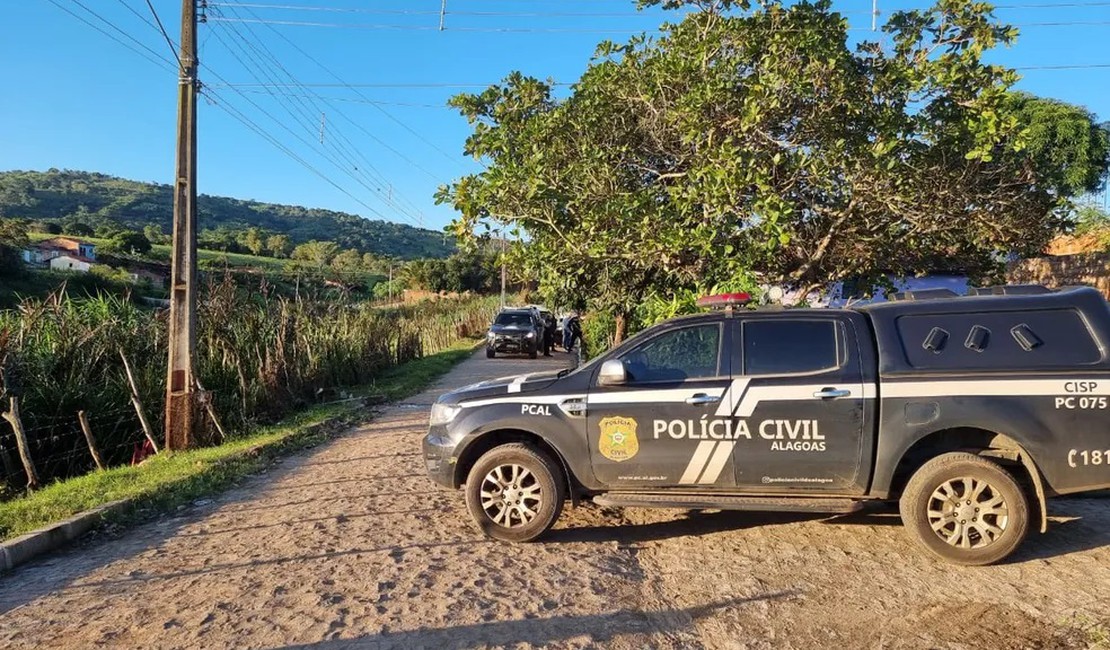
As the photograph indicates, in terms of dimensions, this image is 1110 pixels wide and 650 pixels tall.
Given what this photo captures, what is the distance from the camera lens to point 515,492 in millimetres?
5527

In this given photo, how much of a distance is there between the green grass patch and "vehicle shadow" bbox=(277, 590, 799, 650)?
3792mm

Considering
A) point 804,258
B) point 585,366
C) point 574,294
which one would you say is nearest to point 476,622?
point 585,366

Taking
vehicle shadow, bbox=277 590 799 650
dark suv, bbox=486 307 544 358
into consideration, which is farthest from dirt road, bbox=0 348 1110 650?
Answer: dark suv, bbox=486 307 544 358

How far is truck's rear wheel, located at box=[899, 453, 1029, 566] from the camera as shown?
483cm

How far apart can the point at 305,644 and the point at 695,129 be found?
6.63 m

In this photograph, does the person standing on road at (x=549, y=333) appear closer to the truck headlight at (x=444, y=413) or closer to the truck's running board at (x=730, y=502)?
the truck headlight at (x=444, y=413)

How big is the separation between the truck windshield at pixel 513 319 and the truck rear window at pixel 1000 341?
21.7 metres

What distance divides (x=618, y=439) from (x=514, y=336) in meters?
20.5

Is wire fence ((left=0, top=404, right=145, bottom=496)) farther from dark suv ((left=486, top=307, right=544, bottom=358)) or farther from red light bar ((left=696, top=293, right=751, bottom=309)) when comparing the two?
dark suv ((left=486, top=307, right=544, bottom=358))

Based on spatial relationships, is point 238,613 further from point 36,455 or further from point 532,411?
point 36,455

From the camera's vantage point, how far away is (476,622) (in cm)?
412

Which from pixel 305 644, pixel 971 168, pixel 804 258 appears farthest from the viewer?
pixel 804 258

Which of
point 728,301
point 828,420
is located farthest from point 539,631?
point 728,301

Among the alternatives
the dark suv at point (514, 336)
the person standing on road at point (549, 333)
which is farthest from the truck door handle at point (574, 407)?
the person standing on road at point (549, 333)
